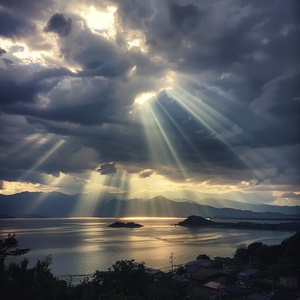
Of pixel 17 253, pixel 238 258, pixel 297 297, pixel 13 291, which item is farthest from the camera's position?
pixel 238 258

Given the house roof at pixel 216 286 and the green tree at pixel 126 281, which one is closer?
the green tree at pixel 126 281

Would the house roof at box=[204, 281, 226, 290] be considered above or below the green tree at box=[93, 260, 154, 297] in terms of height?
below

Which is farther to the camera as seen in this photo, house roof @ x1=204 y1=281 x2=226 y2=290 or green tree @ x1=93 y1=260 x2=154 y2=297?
house roof @ x1=204 y1=281 x2=226 y2=290

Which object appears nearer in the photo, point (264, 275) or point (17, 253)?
point (17, 253)

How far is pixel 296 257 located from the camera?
55250 mm

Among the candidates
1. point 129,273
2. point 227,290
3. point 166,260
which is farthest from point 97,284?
point 166,260

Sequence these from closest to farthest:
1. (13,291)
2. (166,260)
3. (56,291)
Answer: (13,291) → (56,291) → (166,260)

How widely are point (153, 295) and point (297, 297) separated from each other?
18.0 m

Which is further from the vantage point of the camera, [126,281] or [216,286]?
[216,286]

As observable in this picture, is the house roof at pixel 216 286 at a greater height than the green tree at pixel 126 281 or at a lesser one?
lesser

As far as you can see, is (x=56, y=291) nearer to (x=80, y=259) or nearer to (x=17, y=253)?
(x=17, y=253)

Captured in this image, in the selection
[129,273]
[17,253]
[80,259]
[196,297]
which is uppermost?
[17,253]

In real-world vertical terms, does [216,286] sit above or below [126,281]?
below

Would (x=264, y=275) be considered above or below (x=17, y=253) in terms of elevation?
below
